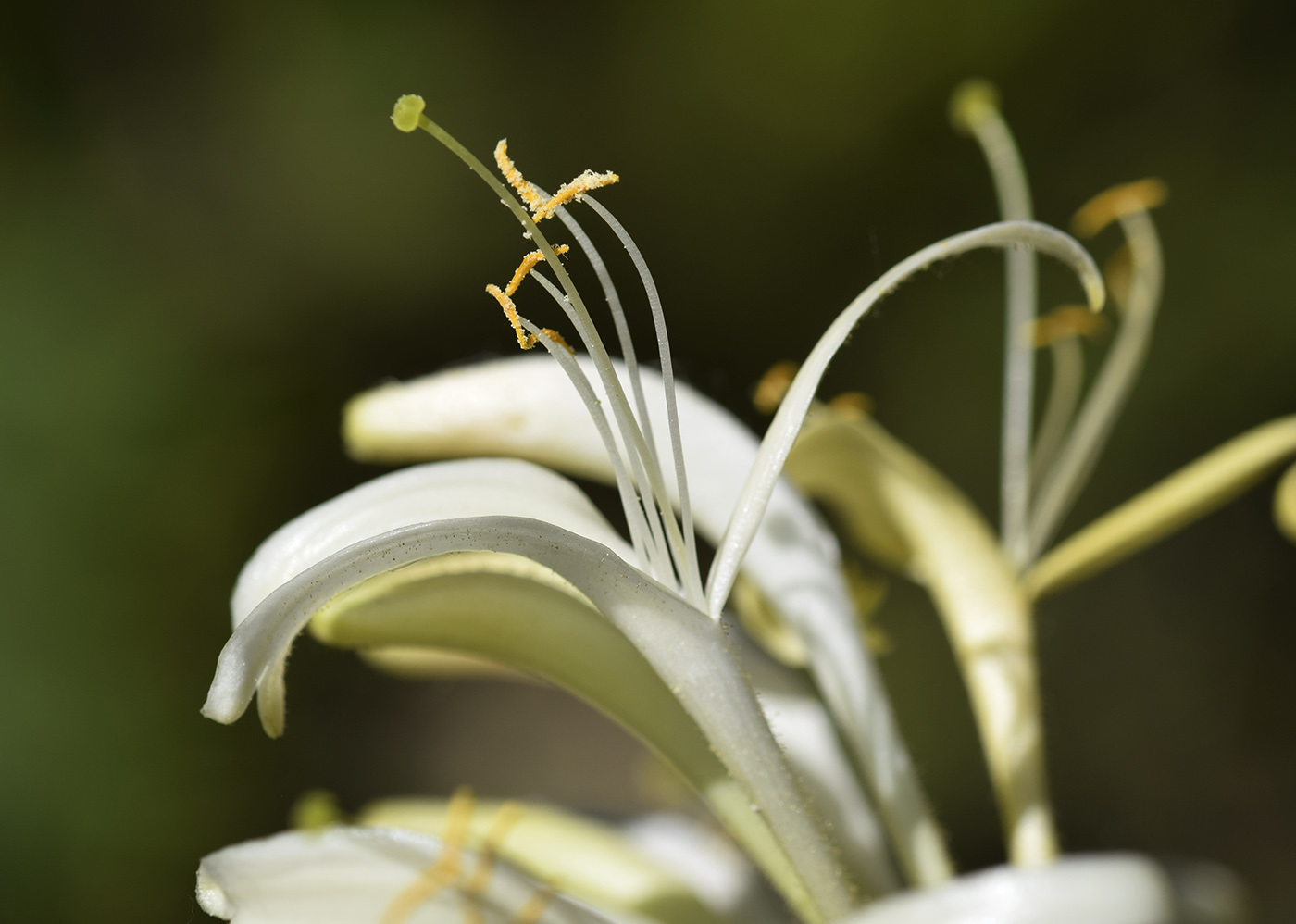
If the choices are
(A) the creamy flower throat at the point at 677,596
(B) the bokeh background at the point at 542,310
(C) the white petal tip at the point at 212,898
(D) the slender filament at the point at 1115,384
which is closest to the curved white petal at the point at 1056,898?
(A) the creamy flower throat at the point at 677,596

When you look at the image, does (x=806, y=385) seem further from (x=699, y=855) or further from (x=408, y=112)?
(x=699, y=855)

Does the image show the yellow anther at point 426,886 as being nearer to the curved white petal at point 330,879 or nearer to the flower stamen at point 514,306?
the curved white petal at point 330,879

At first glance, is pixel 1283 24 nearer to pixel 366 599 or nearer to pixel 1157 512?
pixel 1157 512

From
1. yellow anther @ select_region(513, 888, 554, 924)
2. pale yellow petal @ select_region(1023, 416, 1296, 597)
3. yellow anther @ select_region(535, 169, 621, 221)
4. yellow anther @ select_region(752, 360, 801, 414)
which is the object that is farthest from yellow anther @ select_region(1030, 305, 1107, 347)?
yellow anther @ select_region(513, 888, 554, 924)

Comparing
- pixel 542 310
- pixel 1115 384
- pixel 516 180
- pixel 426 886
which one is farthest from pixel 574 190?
pixel 542 310

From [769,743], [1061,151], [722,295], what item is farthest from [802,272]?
[769,743]

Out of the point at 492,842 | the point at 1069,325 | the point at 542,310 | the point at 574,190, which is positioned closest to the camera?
the point at 574,190

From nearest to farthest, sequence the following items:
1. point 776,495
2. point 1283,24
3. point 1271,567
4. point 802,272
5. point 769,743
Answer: point 769,743
point 776,495
point 1283,24
point 802,272
point 1271,567
